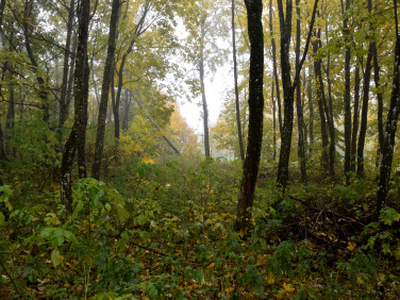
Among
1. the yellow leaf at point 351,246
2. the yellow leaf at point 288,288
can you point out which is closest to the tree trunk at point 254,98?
the yellow leaf at point 288,288

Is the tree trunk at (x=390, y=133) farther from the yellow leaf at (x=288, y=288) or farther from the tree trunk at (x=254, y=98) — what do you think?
the yellow leaf at (x=288, y=288)

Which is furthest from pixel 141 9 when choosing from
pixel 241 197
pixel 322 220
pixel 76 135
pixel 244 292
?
pixel 244 292

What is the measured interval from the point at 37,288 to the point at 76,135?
324 cm

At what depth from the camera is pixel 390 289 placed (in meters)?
3.65

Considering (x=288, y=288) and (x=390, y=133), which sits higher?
(x=390, y=133)

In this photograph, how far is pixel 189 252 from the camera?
190 inches

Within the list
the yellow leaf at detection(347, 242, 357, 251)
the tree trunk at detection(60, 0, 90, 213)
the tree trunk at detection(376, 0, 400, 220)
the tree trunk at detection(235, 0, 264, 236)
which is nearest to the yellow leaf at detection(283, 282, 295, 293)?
the tree trunk at detection(235, 0, 264, 236)

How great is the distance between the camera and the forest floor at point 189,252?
9.43 feet

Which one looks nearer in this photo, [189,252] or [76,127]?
[189,252]

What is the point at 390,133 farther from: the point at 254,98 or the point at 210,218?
the point at 210,218

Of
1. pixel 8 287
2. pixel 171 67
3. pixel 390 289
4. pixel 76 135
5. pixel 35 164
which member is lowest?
pixel 390 289

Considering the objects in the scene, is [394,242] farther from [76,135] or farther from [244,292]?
Answer: [76,135]

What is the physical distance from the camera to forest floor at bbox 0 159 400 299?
288cm

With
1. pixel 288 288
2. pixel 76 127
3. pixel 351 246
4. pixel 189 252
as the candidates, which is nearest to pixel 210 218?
pixel 189 252
